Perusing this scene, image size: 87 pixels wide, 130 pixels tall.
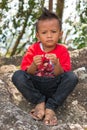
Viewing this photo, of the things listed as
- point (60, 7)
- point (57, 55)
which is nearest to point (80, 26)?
point (60, 7)

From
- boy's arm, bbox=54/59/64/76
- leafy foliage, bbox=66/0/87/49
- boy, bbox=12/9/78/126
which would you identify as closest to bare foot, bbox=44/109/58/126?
boy, bbox=12/9/78/126

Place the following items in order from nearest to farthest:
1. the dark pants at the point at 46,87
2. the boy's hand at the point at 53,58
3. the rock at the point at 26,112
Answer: the rock at the point at 26,112
the boy's hand at the point at 53,58
the dark pants at the point at 46,87

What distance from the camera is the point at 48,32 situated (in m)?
3.82

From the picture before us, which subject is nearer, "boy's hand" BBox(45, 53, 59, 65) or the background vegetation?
"boy's hand" BBox(45, 53, 59, 65)

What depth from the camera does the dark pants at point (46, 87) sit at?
3766 millimetres

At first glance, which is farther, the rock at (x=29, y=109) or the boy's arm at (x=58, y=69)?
the boy's arm at (x=58, y=69)

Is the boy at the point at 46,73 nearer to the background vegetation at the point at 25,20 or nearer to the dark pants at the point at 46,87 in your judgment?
Result: the dark pants at the point at 46,87

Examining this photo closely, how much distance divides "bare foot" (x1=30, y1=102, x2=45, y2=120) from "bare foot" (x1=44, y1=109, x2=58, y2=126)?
0.04 metres

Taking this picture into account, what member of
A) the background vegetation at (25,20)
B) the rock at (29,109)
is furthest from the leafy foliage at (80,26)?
the rock at (29,109)

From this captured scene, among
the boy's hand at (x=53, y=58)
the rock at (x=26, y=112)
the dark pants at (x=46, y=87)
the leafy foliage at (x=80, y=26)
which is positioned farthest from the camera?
the leafy foliage at (x=80, y=26)

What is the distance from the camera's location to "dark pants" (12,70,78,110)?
377 centimetres

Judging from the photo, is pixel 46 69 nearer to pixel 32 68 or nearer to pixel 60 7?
pixel 32 68

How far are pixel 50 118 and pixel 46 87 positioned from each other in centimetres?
44

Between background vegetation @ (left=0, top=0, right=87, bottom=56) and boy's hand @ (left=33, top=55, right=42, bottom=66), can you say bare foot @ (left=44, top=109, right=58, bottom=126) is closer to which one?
boy's hand @ (left=33, top=55, right=42, bottom=66)
